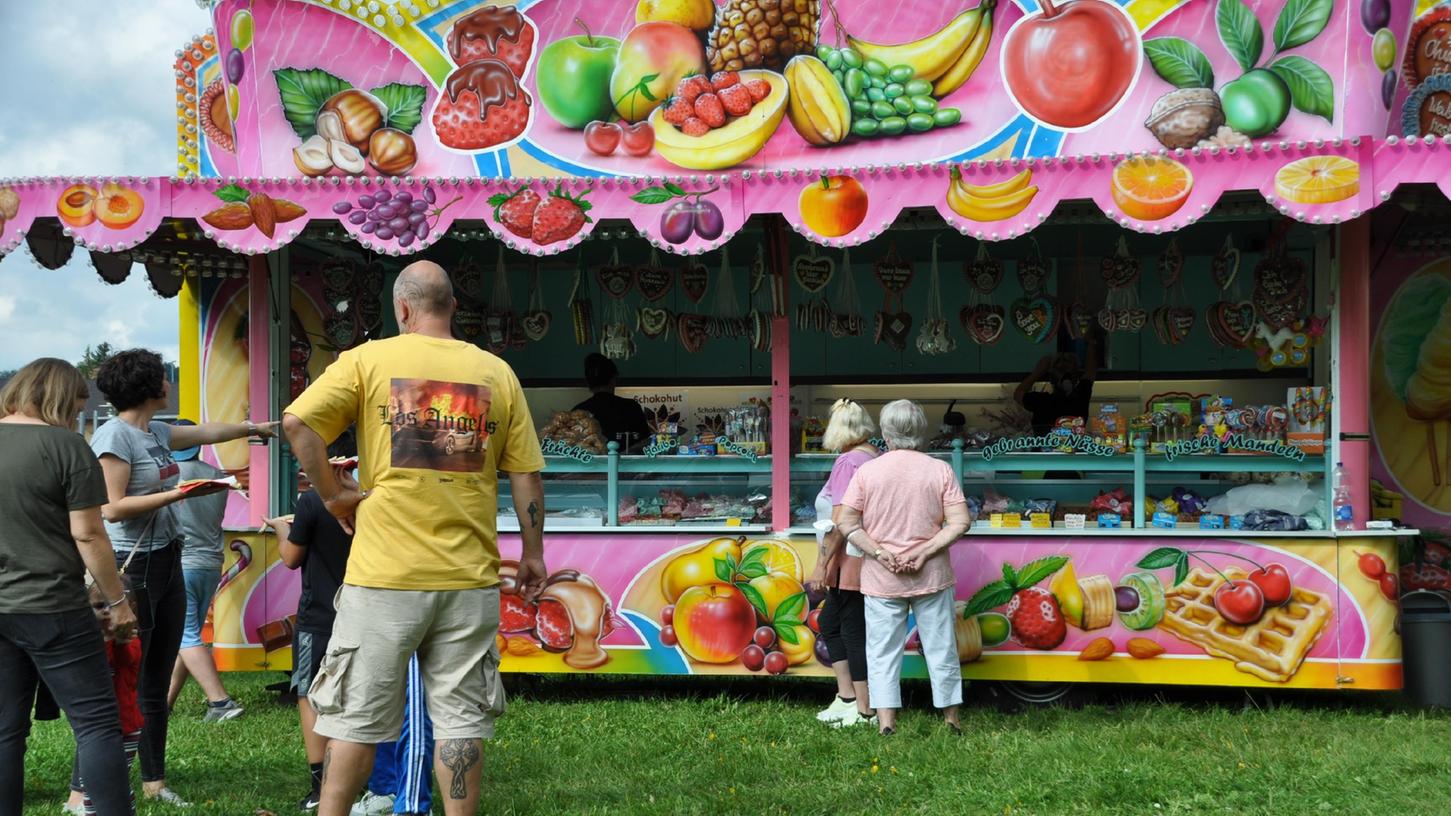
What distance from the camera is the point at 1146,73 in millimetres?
6363

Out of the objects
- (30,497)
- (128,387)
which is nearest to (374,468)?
(30,497)

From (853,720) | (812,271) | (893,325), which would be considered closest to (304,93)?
(812,271)

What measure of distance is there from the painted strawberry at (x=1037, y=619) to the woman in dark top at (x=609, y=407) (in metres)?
2.31

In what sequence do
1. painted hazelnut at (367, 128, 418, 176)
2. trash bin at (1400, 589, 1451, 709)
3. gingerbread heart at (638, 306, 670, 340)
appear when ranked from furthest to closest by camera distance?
gingerbread heart at (638, 306, 670, 340) → painted hazelnut at (367, 128, 418, 176) → trash bin at (1400, 589, 1451, 709)

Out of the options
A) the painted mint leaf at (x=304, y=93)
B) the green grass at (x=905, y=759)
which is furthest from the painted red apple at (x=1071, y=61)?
the painted mint leaf at (x=304, y=93)

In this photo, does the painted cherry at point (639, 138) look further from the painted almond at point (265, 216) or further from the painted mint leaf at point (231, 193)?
the painted mint leaf at point (231, 193)

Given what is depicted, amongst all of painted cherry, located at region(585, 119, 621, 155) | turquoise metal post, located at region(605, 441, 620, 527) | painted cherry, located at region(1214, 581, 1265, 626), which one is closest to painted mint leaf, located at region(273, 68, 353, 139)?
painted cherry, located at region(585, 119, 621, 155)

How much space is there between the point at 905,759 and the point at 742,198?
2.66 meters

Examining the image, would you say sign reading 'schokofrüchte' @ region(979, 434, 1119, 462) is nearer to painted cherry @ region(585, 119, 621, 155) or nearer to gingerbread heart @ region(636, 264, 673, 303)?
gingerbread heart @ region(636, 264, 673, 303)

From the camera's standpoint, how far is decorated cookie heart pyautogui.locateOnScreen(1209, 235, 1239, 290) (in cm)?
673

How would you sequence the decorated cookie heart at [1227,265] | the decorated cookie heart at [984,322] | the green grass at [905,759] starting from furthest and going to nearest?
the decorated cookie heart at [984,322], the decorated cookie heart at [1227,265], the green grass at [905,759]

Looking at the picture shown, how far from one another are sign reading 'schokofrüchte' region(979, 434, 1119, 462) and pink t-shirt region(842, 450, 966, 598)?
2.86ft

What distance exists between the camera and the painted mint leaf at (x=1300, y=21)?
6.06 meters

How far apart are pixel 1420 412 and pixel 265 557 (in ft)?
21.8
